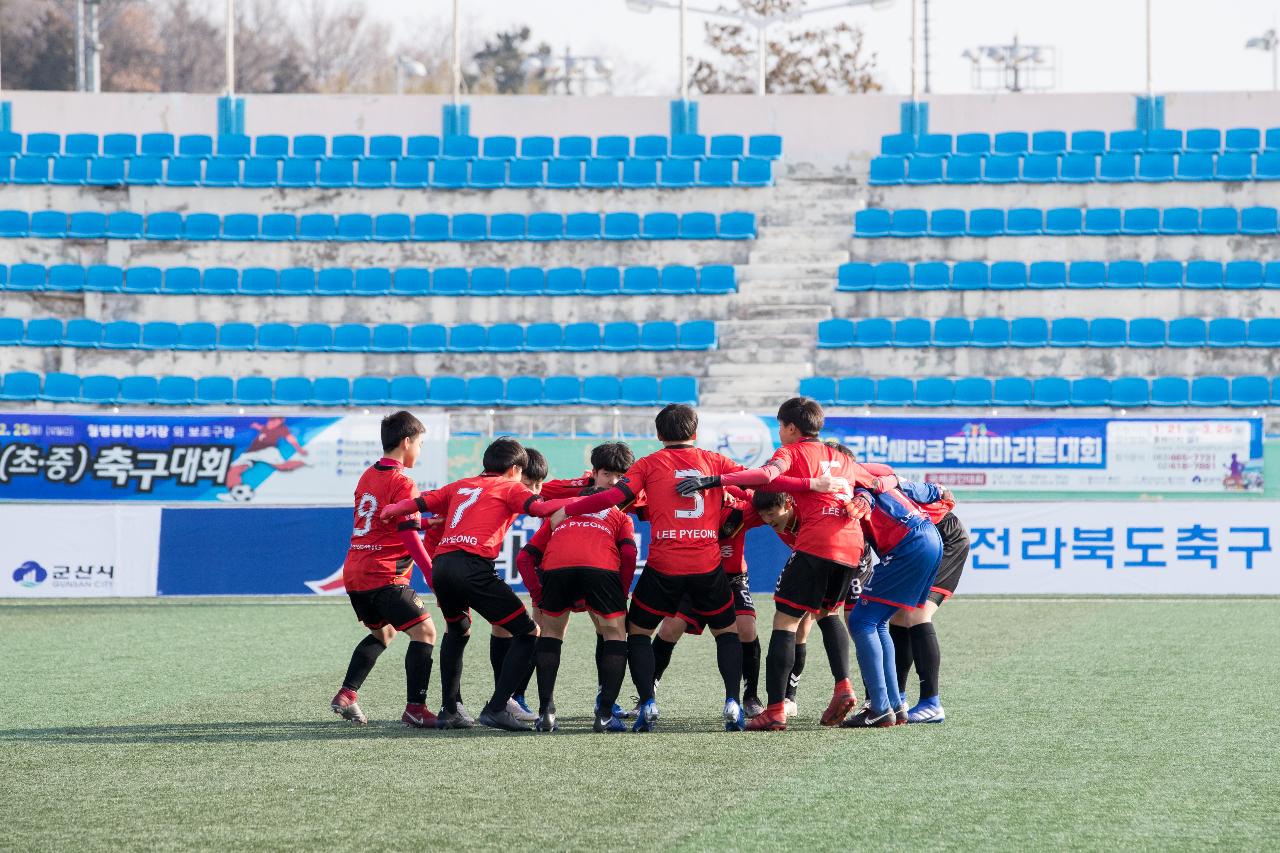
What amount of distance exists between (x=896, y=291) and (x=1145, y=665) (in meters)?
15.0

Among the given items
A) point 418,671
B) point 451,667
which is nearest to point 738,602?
point 451,667

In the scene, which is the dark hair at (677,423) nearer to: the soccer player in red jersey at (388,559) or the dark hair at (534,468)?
the dark hair at (534,468)

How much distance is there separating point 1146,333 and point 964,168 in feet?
13.6

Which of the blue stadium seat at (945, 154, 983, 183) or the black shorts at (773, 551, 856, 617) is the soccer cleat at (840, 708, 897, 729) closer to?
the black shorts at (773, 551, 856, 617)

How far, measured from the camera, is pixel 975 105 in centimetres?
2783

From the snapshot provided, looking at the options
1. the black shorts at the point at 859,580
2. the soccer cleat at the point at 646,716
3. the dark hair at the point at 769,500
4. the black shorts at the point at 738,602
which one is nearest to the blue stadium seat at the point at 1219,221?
the black shorts at the point at 859,580

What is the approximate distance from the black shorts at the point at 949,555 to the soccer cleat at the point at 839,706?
3.01 ft

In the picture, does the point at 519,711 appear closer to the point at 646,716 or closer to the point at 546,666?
the point at 546,666

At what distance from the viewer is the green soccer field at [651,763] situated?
5.87m

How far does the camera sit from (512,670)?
856 centimetres

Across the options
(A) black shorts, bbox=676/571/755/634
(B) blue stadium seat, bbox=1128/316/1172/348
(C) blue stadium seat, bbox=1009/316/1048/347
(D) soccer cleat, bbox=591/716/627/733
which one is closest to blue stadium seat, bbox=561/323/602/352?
(C) blue stadium seat, bbox=1009/316/1048/347

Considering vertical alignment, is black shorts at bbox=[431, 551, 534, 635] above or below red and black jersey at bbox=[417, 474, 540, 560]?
below

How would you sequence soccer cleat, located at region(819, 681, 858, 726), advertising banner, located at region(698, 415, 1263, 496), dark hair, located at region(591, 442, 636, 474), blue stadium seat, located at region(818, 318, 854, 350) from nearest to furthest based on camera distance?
soccer cleat, located at region(819, 681, 858, 726) → dark hair, located at region(591, 442, 636, 474) → advertising banner, located at region(698, 415, 1263, 496) → blue stadium seat, located at region(818, 318, 854, 350)

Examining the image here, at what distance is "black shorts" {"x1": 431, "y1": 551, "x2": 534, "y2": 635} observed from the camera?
28.2ft
